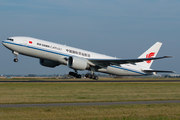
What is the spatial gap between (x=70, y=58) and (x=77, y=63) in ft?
4.32

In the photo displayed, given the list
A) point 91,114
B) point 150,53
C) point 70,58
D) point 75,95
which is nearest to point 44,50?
point 70,58

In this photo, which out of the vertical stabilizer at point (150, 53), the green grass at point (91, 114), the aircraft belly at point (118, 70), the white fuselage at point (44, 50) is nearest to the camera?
the green grass at point (91, 114)

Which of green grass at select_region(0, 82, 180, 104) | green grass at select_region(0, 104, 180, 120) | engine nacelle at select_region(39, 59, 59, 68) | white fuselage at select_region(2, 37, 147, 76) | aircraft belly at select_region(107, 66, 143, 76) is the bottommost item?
green grass at select_region(0, 104, 180, 120)

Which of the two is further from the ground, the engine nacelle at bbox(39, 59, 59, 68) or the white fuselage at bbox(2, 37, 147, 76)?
the white fuselage at bbox(2, 37, 147, 76)

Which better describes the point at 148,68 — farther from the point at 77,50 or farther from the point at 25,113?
the point at 25,113

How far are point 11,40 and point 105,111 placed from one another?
25.4 meters

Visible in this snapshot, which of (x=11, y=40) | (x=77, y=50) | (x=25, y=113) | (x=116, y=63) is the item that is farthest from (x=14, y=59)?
(x=25, y=113)

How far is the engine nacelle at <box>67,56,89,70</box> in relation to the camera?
127ft

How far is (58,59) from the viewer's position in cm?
3869

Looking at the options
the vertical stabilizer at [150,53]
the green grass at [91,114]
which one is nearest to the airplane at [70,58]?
the vertical stabilizer at [150,53]

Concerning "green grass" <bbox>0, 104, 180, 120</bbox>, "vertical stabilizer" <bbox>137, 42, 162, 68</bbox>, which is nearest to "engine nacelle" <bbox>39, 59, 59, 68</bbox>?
"vertical stabilizer" <bbox>137, 42, 162, 68</bbox>

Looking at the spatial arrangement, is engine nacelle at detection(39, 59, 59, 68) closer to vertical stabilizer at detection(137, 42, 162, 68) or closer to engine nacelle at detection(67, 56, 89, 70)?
engine nacelle at detection(67, 56, 89, 70)

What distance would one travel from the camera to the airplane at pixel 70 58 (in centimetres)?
3606

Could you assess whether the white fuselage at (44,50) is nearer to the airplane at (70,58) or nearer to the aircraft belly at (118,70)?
the airplane at (70,58)
